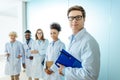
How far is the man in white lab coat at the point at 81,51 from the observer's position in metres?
1.14

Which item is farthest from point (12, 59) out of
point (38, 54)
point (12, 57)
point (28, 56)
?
point (38, 54)

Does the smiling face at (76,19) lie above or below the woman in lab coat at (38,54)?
above

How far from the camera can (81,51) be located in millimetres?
1206

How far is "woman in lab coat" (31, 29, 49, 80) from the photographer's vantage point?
10.5 feet

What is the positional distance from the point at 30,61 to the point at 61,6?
142cm

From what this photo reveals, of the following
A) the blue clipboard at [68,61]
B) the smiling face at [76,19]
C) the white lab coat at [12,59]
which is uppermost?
the smiling face at [76,19]

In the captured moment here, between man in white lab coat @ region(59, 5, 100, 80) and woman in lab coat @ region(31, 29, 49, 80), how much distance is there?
6.28ft

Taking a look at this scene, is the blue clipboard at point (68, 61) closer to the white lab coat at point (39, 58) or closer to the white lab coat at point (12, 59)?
the white lab coat at point (39, 58)

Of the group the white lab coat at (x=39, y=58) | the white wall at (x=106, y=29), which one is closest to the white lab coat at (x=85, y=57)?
the white wall at (x=106, y=29)

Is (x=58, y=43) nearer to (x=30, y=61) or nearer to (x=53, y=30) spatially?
(x=53, y=30)

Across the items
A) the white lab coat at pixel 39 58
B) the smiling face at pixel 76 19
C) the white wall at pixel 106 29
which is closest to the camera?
the smiling face at pixel 76 19

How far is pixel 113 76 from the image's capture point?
2719 millimetres

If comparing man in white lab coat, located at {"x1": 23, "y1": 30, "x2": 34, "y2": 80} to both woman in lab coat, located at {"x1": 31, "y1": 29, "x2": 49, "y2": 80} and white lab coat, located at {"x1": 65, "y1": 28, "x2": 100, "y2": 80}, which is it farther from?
white lab coat, located at {"x1": 65, "y1": 28, "x2": 100, "y2": 80}

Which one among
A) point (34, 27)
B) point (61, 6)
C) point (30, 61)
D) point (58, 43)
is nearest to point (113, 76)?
point (58, 43)
